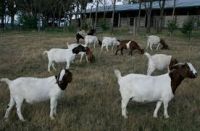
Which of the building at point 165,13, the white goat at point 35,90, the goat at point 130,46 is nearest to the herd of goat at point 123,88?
the white goat at point 35,90

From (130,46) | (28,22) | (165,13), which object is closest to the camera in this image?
(130,46)

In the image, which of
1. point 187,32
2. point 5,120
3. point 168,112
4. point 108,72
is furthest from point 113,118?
point 187,32

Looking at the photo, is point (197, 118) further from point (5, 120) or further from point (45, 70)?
point (45, 70)

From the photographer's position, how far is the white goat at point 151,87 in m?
10.0

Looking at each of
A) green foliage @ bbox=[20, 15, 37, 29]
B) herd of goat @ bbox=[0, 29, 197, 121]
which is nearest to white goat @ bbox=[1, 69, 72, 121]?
herd of goat @ bbox=[0, 29, 197, 121]

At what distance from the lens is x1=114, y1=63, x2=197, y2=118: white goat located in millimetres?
10047

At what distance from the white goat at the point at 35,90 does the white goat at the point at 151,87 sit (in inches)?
55.0

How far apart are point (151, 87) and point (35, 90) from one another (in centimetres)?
270

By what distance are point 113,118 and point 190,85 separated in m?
5.40

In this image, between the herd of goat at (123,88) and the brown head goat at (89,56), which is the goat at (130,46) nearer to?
the brown head goat at (89,56)

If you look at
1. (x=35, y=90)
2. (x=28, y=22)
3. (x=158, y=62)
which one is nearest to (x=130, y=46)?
(x=158, y=62)

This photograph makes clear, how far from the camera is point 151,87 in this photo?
10.1 metres

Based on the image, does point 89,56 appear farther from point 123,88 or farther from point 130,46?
point 123,88

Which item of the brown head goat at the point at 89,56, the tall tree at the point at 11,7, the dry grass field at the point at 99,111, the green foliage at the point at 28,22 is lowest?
the dry grass field at the point at 99,111
